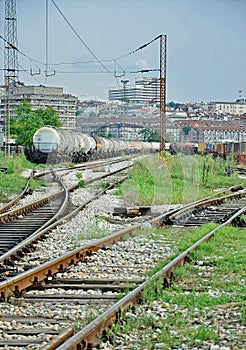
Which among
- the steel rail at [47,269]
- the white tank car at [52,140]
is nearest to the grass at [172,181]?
the steel rail at [47,269]

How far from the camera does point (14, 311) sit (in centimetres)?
643

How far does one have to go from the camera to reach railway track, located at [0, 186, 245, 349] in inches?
214

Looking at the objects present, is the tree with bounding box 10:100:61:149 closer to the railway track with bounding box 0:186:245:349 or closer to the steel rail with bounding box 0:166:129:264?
the steel rail with bounding box 0:166:129:264

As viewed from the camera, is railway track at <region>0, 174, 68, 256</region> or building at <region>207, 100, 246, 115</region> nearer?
railway track at <region>0, 174, 68, 256</region>

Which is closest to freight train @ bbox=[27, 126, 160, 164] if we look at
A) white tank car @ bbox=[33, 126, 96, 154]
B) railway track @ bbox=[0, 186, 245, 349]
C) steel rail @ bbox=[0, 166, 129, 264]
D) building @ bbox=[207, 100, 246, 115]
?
white tank car @ bbox=[33, 126, 96, 154]

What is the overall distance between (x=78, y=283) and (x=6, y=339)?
92.1 inches

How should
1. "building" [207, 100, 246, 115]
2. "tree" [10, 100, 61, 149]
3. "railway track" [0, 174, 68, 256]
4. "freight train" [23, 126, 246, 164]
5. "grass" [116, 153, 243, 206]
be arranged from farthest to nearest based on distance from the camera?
"building" [207, 100, 246, 115] < "tree" [10, 100, 61, 149] < "freight train" [23, 126, 246, 164] < "grass" [116, 153, 243, 206] < "railway track" [0, 174, 68, 256]

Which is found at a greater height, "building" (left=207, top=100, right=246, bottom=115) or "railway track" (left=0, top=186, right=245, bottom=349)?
"building" (left=207, top=100, right=246, bottom=115)

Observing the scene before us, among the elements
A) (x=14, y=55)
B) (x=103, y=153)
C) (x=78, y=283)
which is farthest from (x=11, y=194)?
(x=103, y=153)

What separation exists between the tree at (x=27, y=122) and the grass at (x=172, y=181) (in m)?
33.4

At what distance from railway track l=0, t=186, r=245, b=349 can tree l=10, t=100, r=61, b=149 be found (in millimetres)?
53023

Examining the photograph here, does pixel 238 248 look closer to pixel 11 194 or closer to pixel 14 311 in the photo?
pixel 14 311

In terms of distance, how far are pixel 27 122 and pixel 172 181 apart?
161 ft

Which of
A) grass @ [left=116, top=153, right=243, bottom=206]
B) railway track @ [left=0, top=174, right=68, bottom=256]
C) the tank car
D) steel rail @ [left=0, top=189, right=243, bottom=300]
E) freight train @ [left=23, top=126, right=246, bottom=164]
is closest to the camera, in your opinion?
steel rail @ [left=0, top=189, right=243, bottom=300]
